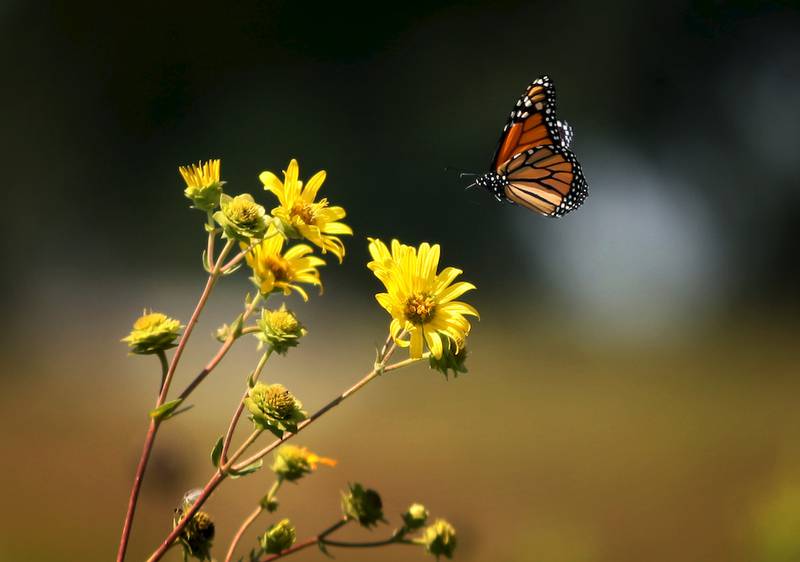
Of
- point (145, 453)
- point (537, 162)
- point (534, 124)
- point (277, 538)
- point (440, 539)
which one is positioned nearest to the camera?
point (145, 453)

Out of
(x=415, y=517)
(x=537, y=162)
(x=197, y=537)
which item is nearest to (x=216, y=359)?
(x=197, y=537)

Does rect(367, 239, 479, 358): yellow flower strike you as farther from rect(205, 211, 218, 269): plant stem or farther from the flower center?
rect(205, 211, 218, 269): plant stem

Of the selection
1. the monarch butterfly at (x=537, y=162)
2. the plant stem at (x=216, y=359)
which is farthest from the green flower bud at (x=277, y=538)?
the monarch butterfly at (x=537, y=162)

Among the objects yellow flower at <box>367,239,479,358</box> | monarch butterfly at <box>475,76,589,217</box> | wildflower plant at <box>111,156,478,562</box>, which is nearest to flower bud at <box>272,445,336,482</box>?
wildflower plant at <box>111,156,478,562</box>

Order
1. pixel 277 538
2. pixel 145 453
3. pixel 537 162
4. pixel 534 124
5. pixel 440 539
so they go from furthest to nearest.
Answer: pixel 537 162 → pixel 534 124 → pixel 440 539 → pixel 277 538 → pixel 145 453

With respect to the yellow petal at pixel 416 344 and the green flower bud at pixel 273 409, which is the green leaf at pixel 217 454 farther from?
the yellow petal at pixel 416 344

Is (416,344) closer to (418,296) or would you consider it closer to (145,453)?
(418,296)
